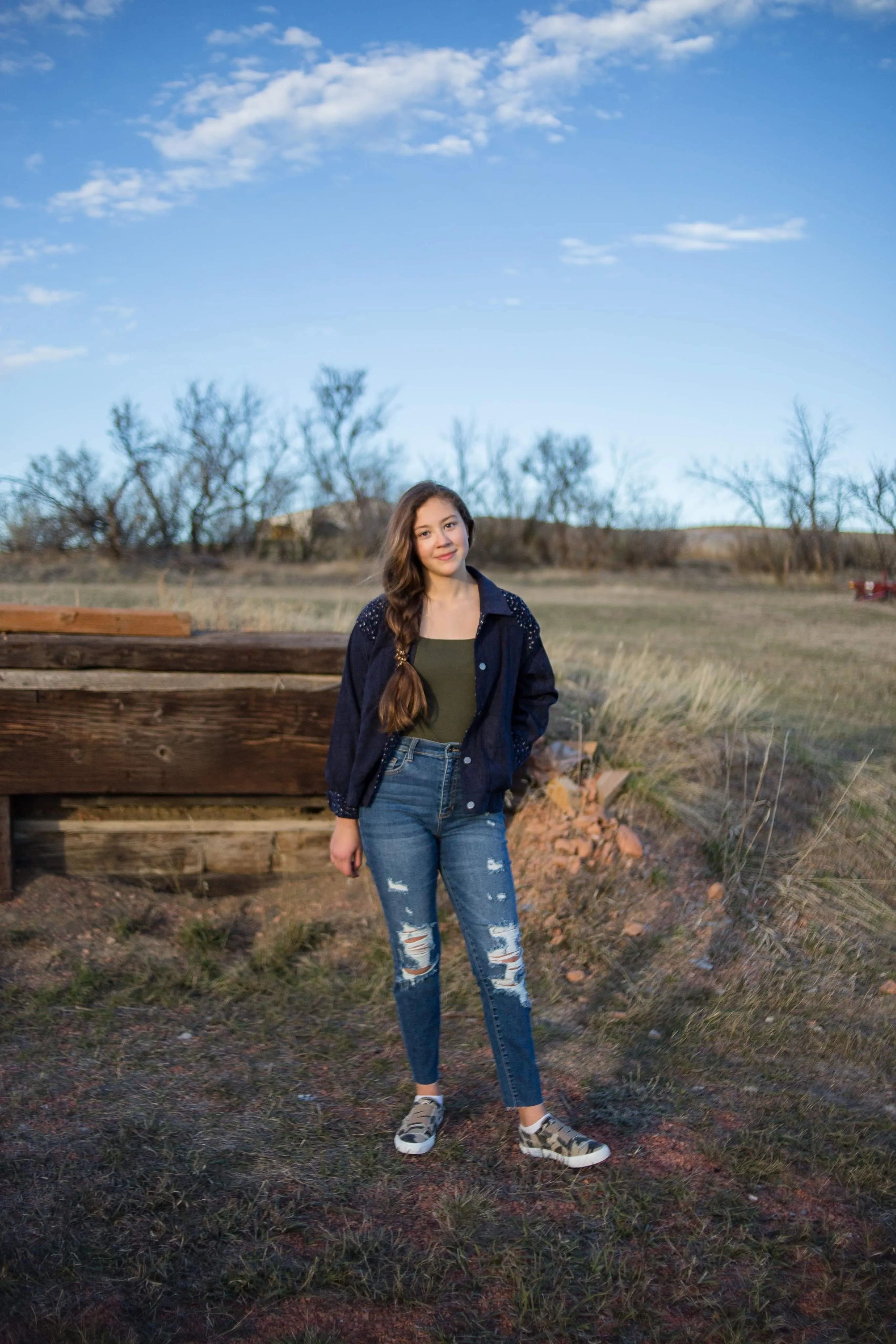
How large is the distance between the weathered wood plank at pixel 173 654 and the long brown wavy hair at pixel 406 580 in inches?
77.1

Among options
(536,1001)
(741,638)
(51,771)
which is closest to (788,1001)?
(536,1001)

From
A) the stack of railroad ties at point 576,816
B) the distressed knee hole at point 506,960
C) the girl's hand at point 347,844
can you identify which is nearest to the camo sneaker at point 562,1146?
the distressed knee hole at point 506,960

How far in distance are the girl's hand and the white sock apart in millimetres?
867

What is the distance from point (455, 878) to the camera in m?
2.96

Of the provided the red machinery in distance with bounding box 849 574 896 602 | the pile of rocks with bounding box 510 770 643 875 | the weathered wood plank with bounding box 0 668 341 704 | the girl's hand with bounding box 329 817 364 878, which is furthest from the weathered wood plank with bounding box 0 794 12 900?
the red machinery in distance with bounding box 849 574 896 602

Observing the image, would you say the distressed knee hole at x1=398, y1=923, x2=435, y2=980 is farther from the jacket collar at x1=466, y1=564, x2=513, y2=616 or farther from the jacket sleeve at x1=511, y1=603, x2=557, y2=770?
the jacket collar at x1=466, y1=564, x2=513, y2=616

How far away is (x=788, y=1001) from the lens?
4059mm

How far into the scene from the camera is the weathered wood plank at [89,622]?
16.0 ft

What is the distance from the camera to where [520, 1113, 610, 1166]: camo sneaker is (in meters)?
2.90

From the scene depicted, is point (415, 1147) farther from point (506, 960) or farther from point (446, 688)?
point (446, 688)

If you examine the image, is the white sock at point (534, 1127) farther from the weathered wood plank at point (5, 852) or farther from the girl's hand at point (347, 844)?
the weathered wood plank at point (5, 852)

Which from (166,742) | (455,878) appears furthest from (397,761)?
(166,742)

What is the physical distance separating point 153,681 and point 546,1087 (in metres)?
2.56

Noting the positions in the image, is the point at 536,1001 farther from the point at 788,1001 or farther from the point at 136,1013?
the point at 136,1013
